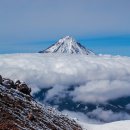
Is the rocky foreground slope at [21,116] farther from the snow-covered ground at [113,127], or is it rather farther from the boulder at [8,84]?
the snow-covered ground at [113,127]

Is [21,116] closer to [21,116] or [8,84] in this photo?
[21,116]

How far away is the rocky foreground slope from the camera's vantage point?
4900cm

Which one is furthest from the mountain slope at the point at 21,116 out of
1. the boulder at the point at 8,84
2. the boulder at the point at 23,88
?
the boulder at the point at 23,88

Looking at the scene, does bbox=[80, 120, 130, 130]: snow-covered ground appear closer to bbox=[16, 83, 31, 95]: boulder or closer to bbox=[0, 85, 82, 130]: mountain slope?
bbox=[0, 85, 82, 130]: mountain slope

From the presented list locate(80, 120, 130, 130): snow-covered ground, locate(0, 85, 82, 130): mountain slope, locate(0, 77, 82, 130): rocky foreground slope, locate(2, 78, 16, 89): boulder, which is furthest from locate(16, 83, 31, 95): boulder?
locate(80, 120, 130, 130): snow-covered ground

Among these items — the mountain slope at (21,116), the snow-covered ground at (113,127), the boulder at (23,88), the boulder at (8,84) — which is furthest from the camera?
the snow-covered ground at (113,127)

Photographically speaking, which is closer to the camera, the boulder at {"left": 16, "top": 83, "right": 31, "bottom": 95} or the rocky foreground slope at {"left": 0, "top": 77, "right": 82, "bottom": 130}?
the rocky foreground slope at {"left": 0, "top": 77, "right": 82, "bottom": 130}

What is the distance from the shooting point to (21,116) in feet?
179

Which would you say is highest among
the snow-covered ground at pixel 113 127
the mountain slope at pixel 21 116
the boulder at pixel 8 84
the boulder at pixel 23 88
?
the boulder at pixel 23 88

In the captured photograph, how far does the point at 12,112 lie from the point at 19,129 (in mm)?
6605

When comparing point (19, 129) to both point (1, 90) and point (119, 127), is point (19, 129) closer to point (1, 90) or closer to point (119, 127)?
point (1, 90)

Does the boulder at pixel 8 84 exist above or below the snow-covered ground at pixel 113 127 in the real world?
above

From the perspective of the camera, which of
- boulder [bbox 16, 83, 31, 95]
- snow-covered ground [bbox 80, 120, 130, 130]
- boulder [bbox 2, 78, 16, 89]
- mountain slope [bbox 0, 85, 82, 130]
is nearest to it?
mountain slope [bbox 0, 85, 82, 130]

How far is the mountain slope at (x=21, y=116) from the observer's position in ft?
161
